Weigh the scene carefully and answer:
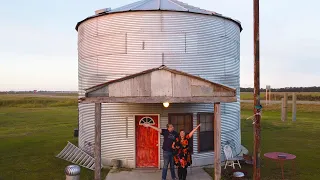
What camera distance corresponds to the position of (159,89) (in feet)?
34.8

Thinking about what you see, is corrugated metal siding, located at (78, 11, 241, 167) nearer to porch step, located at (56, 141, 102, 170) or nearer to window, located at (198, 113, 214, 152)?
window, located at (198, 113, 214, 152)

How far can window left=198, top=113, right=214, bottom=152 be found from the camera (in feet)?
46.3

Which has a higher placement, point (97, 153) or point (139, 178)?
point (97, 153)

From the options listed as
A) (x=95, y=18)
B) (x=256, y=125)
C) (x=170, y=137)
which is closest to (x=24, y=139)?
(x=95, y=18)

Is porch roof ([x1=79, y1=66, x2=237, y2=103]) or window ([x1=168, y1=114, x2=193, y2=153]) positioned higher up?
porch roof ([x1=79, y1=66, x2=237, y2=103])

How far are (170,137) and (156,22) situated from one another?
5135 millimetres

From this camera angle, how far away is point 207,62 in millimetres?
14203

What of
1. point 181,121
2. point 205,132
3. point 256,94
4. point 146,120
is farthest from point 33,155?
point 256,94

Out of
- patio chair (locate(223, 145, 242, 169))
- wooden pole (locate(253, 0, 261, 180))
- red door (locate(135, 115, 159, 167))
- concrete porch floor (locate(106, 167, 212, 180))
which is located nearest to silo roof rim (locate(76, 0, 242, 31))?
wooden pole (locate(253, 0, 261, 180))

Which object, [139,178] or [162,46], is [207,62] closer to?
[162,46]

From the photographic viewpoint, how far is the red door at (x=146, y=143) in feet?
45.2

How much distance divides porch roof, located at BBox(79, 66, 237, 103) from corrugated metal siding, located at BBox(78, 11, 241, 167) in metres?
3.10

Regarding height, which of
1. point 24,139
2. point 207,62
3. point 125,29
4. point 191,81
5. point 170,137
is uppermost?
point 125,29

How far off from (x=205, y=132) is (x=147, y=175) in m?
3.24
